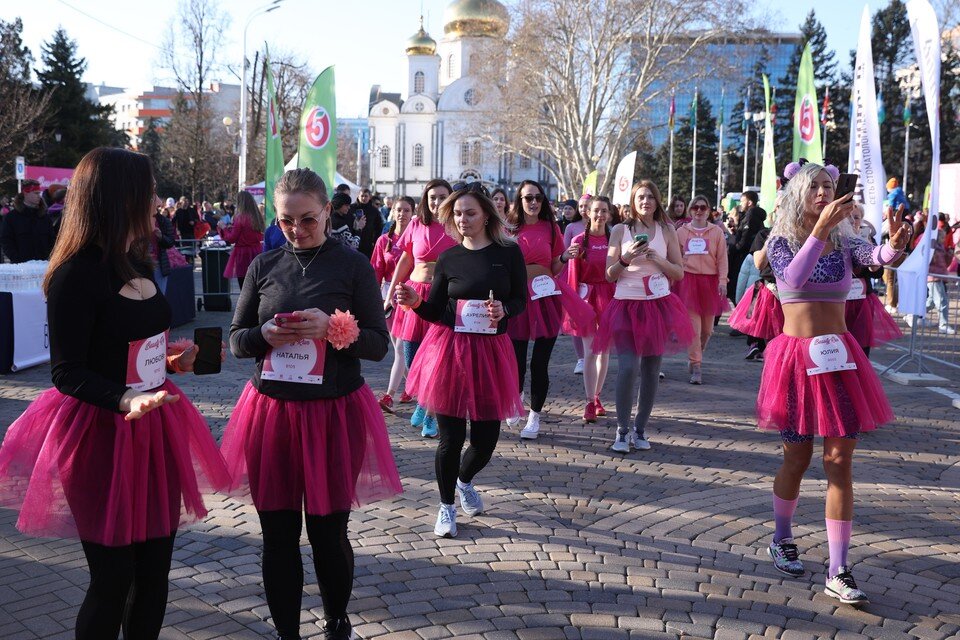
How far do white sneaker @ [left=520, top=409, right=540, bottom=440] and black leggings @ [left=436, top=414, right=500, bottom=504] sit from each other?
219 centimetres

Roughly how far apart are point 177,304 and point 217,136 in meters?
45.6

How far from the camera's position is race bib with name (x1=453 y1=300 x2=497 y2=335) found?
5160mm

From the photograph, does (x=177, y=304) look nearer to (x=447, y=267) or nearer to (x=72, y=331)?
(x=447, y=267)

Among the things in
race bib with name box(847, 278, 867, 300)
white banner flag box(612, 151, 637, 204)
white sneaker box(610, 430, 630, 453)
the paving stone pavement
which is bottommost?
the paving stone pavement

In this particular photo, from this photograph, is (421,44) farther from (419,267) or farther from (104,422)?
(104,422)

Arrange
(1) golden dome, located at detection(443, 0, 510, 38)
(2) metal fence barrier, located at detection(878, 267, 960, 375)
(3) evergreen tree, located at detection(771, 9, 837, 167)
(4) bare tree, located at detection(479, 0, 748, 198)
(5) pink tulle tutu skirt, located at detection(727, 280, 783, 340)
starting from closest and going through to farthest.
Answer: (5) pink tulle tutu skirt, located at detection(727, 280, 783, 340)
(2) metal fence barrier, located at detection(878, 267, 960, 375)
(4) bare tree, located at detection(479, 0, 748, 198)
(3) evergreen tree, located at detection(771, 9, 837, 167)
(1) golden dome, located at detection(443, 0, 510, 38)

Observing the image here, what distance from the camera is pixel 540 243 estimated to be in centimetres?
751

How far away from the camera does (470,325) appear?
5188 millimetres

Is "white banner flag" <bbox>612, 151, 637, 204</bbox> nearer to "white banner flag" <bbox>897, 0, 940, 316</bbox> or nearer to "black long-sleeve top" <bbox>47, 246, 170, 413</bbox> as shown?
"white banner flag" <bbox>897, 0, 940, 316</bbox>

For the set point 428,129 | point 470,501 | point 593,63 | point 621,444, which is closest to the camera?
point 470,501

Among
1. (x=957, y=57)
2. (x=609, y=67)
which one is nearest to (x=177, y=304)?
(x=609, y=67)

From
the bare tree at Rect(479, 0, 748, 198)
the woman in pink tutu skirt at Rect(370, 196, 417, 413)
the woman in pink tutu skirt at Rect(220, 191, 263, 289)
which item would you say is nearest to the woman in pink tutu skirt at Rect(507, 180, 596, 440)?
the woman in pink tutu skirt at Rect(370, 196, 417, 413)

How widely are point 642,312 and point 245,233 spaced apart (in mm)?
8331

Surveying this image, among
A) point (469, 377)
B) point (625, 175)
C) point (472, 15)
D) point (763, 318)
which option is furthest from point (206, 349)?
point (472, 15)
